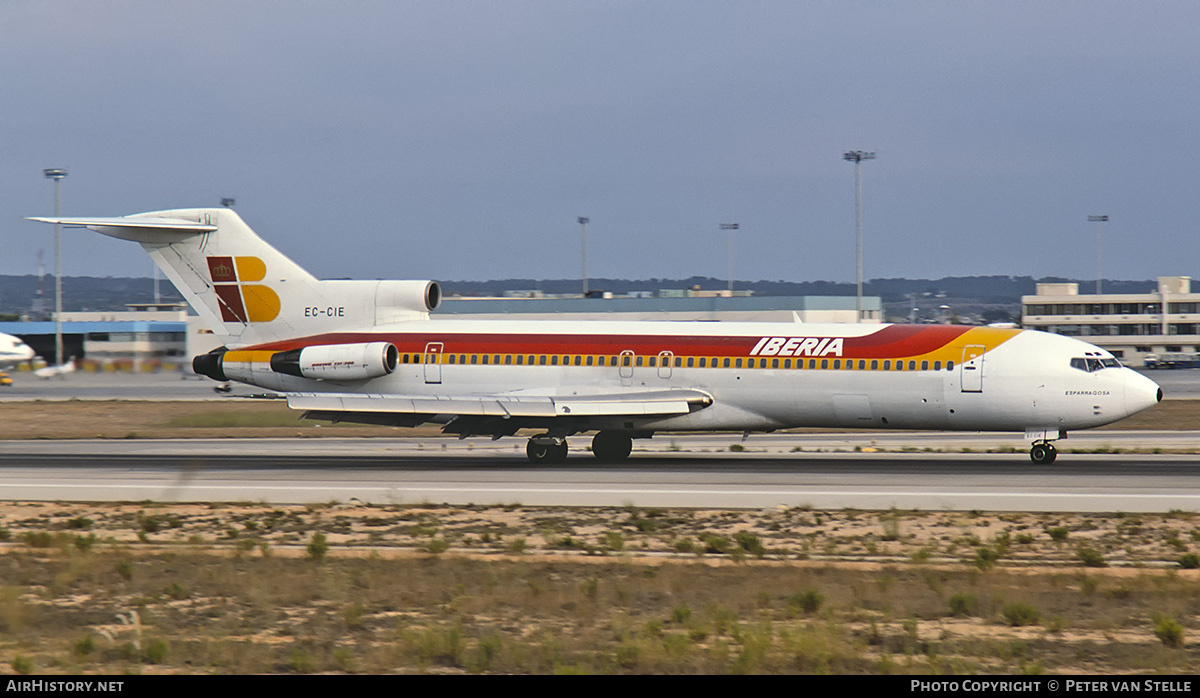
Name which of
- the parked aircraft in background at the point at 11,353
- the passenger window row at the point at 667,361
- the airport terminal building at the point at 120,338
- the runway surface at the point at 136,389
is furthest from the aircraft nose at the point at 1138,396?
the parked aircraft in background at the point at 11,353

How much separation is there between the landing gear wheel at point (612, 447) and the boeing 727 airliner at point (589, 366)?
0.04 m

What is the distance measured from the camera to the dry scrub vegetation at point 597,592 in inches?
477

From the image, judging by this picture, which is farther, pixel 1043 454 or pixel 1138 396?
pixel 1043 454

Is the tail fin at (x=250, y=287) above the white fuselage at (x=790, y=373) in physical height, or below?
above

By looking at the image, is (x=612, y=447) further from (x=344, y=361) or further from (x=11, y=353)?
(x=11, y=353)

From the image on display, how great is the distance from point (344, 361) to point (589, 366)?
6.86 metres

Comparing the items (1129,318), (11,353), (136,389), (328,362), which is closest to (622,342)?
(328,362)

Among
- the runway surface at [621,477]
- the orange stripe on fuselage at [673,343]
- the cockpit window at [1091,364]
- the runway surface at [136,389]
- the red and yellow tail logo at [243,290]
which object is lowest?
the runway surface at [621,477]

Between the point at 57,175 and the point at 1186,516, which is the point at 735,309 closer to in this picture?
the point at 57,175

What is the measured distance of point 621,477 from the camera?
28125mm

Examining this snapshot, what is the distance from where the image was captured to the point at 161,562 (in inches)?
693

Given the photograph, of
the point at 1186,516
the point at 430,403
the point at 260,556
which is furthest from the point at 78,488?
the point at 1186,516

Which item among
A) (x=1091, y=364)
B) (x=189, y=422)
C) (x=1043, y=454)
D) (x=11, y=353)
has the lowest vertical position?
(x=1043, y=454)

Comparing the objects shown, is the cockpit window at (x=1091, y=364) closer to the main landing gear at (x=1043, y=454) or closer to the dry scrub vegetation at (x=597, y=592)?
the main landing gear at (x=1043, y=454)
